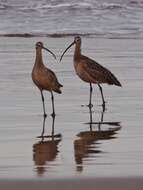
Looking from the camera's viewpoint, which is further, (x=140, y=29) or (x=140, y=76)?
(x=140, y=29)

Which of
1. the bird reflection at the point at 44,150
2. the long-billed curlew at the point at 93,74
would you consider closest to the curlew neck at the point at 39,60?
the long-billed curlew at the point at 93,74

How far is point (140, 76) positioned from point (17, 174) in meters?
8.41

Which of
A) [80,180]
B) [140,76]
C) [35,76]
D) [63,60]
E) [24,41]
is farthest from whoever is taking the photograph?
[24,41]

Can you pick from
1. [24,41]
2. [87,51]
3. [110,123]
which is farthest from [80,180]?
[24,41]

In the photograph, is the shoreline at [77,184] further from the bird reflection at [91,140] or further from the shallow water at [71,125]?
the bird reflection at [91,140]

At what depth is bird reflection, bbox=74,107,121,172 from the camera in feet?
30.4

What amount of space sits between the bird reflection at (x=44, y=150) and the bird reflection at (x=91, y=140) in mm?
230

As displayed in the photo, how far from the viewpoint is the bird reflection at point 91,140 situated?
30.4ft

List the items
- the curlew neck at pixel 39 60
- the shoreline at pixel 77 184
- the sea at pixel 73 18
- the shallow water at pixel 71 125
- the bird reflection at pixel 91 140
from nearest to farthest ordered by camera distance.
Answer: the shoreline at pixel 77 184
the shallow water at pixel 71 125
the bird reflection at pixel 91 140
the curlew neck at pixel 39 60
the sea at pixel 73 18

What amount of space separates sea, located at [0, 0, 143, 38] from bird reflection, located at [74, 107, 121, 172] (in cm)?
1376

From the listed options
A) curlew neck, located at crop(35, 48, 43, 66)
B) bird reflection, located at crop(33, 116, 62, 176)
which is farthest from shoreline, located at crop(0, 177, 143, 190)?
curlew neck, located at crop(35, 48, 43, 66)

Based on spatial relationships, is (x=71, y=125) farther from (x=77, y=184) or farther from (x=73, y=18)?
(x=73, y=18)

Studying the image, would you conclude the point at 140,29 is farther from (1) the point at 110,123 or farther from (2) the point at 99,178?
(2) the point at 99,178

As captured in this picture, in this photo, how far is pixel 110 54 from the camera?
20.1 m
